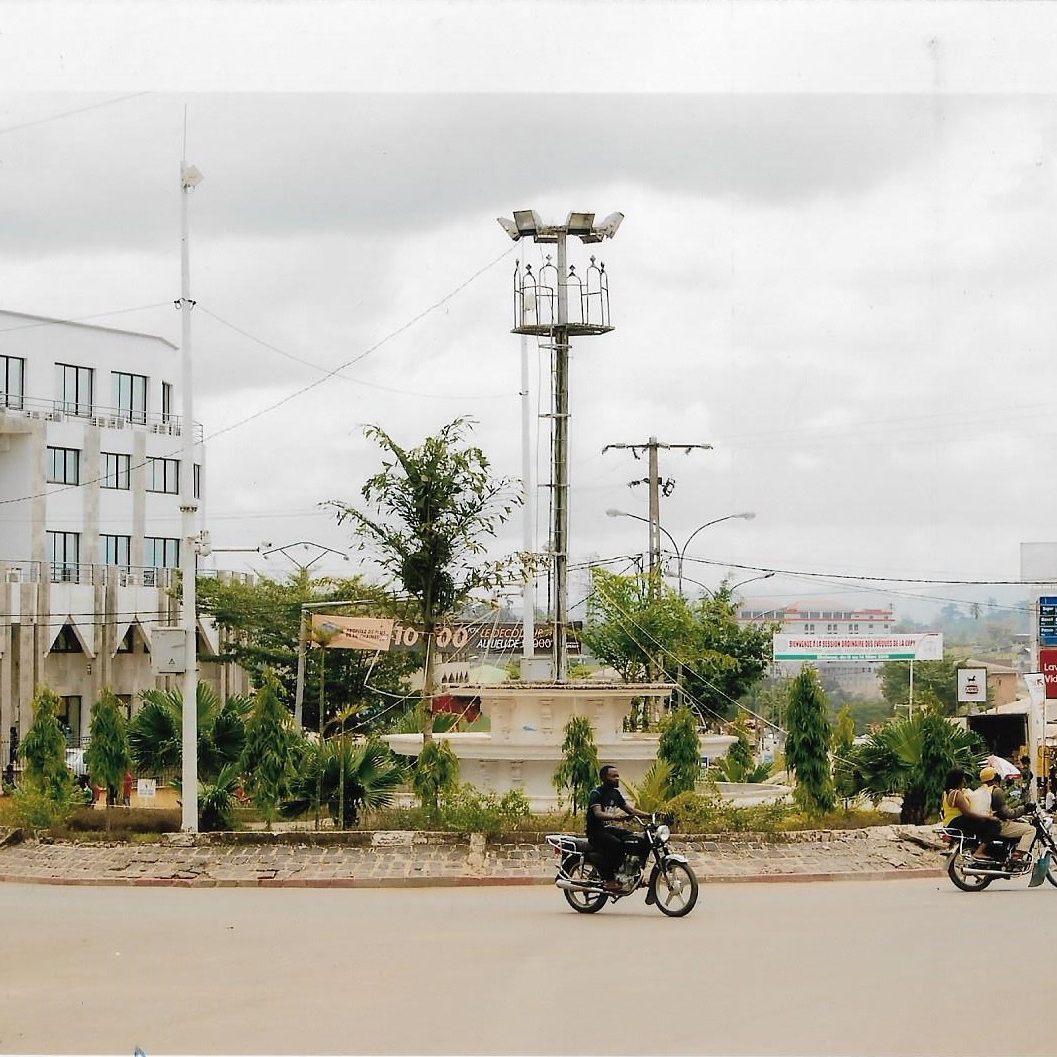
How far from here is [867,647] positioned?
59656 mm

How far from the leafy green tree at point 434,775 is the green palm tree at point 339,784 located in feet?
3.59

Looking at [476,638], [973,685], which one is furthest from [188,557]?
[476,638]

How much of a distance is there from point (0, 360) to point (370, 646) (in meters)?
15.3

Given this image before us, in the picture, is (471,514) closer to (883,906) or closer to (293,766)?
(293,766)

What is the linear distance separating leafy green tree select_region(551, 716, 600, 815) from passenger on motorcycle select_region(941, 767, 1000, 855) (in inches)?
205

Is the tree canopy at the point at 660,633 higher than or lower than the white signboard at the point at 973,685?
higher

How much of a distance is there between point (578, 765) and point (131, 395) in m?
35.4

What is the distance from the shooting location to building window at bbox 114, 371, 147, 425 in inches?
2028

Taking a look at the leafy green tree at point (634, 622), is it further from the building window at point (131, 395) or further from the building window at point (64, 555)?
the building window at point (131, 395)

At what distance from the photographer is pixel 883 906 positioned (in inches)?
576

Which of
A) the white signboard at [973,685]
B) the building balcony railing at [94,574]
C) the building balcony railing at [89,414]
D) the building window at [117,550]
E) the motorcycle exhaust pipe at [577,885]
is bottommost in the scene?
the motorcycle exhaust pipe at [577,885]

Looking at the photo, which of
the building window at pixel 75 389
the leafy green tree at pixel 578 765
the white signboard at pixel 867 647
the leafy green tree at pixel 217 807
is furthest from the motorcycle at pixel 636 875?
the white signboard at pixel 867 647

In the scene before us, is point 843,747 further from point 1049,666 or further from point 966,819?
point 1049,666

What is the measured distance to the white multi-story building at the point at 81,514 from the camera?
1821 inches
